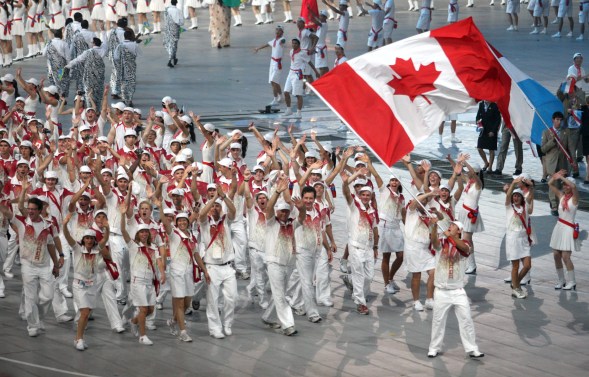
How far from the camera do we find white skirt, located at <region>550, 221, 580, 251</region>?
59.6 ft

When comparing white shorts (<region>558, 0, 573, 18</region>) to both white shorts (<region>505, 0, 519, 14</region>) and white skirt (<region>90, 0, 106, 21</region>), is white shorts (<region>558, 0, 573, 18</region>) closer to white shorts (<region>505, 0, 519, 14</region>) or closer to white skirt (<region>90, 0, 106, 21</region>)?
white shorts (<region>505, 0, 519, 14</region>)

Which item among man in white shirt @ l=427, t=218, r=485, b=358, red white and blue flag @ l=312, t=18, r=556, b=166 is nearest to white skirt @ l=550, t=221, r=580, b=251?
man in white shirt @ l=427, t=218, r=485, b=358

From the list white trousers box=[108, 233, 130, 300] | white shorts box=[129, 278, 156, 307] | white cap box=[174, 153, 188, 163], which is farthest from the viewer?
white cap box=[174, 153, 188, 163]

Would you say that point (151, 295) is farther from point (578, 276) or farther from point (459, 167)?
point (578, 276)

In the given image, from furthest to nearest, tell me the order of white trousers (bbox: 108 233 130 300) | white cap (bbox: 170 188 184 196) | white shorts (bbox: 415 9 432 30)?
white shorts (bbox: 415 9 432 30), white trousers (bbox: 108 233 130 300), white cap (bbox: 170 188 184 196)

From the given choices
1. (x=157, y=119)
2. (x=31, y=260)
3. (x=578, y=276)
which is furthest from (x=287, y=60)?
(x=31, y=260)

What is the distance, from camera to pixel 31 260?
16.2m

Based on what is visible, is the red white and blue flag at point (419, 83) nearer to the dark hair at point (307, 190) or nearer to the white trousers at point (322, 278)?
the dark hair at point (307, 190)

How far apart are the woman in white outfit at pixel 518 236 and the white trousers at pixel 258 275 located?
3.54 metres

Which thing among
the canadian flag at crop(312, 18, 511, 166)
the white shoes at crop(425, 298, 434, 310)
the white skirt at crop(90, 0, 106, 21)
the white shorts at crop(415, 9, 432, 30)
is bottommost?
the white shoes at crop(425, 298, 434, 310)

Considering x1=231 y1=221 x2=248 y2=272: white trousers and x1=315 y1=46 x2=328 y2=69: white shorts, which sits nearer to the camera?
x1=231 y1=221 x2=248 y2=272: white trousers

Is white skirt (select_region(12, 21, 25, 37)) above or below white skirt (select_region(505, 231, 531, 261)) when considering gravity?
above

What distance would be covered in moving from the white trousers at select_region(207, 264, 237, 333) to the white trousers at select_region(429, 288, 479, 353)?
105 inches

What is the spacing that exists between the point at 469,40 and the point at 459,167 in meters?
2.77
